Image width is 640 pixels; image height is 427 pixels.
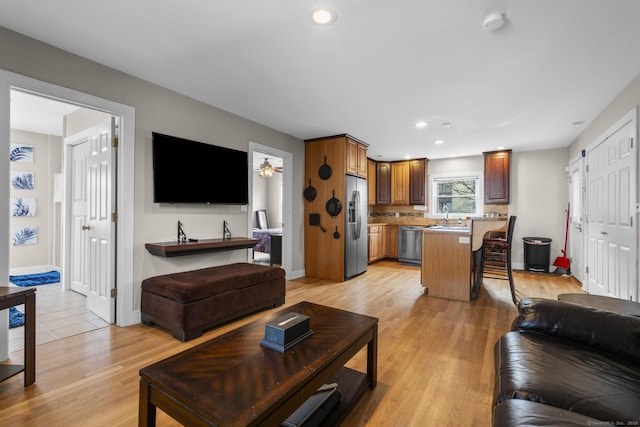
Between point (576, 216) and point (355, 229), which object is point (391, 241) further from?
point (576, 216)

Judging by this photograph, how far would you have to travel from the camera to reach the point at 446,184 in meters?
6.91

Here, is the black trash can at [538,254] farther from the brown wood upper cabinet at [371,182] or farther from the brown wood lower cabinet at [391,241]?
the brown wood upper cabinet at [371,182]

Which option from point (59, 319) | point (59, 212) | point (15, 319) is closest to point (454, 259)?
point (59, 319)

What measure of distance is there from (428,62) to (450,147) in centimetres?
356

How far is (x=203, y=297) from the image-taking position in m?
2.65

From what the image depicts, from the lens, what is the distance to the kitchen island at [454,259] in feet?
12.3

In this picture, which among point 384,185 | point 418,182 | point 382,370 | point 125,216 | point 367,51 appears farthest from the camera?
point 384,185

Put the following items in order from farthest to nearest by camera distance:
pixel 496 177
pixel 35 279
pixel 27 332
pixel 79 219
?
pixel 496 177 → pixel 35 279 → pixel 79 219 → pixel 27 332

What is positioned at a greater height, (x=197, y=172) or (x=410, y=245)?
(x=197, y=172)

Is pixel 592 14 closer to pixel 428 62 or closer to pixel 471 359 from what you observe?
pixel 428 62

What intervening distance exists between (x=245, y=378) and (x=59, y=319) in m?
3.04

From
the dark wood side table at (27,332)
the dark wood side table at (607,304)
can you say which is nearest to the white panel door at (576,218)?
the dark wood side table at (607,304)

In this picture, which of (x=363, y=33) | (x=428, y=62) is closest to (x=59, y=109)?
A: (x=363, y=33)

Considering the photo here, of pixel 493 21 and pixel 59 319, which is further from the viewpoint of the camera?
pixel 59 319
